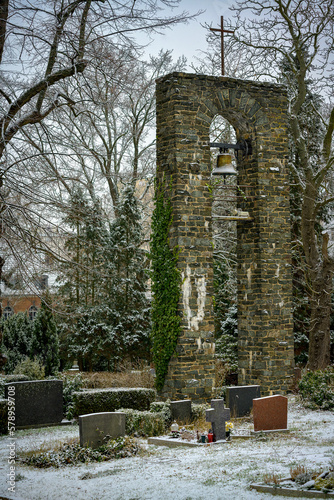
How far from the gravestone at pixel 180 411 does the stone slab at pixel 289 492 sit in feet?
17.7

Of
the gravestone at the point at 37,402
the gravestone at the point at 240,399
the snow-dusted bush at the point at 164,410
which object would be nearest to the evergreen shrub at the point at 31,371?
the gravestone at the point at 37,402

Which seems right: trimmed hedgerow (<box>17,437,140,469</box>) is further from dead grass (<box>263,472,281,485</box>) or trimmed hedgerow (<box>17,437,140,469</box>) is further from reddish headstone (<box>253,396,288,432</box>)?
dead grass (<box>263,472,281,485</box>)

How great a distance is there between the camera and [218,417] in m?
11.3

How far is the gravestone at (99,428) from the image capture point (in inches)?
430

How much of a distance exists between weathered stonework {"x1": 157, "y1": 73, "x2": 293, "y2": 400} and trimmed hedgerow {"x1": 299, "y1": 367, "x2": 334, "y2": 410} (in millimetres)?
902

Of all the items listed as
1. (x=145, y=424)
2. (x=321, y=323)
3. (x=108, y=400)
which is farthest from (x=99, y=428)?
(x=321, y=323)

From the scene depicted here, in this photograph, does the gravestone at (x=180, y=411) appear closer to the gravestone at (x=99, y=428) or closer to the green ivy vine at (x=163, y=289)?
the gravestone at (x=99, y=428)

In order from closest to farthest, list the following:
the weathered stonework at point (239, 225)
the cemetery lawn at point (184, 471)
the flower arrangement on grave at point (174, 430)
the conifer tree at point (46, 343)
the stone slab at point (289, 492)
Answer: the stone slab at point (289, 492), the cemetery lawn at point (184, 471), the flower arrangement on grave at point (174, 430), the weathered stonework at point (239, 225), the conifer tree at point (46, 343)

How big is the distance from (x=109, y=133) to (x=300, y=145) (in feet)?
37.5

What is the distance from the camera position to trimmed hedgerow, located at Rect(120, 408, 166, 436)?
1239cm

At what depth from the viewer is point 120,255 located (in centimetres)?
2408

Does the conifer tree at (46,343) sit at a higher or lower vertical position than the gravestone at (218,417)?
higher

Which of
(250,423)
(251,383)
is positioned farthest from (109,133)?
(250,423)

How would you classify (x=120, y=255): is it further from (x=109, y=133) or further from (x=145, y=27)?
(x=145, y=27)
